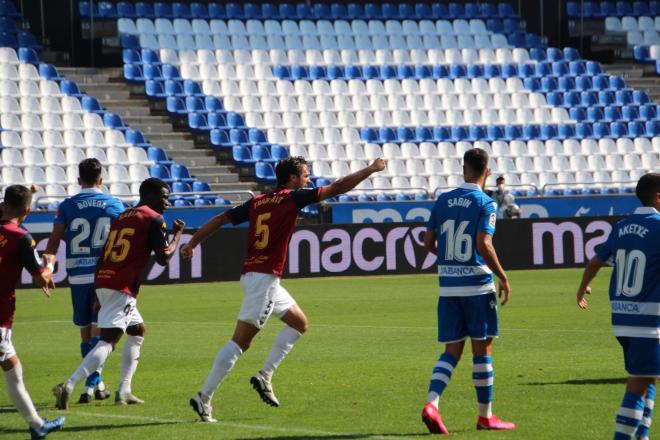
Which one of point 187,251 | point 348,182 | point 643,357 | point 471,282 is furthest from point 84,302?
point 643,357

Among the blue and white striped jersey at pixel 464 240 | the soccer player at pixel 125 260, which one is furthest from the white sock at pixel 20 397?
the blue and white striped jersey at pixel 464 240

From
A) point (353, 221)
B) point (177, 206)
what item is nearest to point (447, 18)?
point (353, 221)

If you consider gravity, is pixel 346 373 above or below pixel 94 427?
below

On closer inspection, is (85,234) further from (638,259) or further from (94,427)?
(638,259)

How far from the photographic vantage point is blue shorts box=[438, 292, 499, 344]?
29.8 feet

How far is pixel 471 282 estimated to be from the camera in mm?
9156

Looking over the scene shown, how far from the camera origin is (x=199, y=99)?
A: 34.8 m

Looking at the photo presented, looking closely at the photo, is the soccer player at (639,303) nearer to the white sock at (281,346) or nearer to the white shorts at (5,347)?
the white sock at (281,346)

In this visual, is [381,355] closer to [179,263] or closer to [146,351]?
[146,351]

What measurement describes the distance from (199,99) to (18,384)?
26.6m

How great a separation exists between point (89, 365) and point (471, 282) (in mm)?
3294

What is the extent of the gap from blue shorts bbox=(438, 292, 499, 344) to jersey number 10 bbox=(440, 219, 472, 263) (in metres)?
0.32

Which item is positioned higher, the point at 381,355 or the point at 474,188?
the point at 474,188

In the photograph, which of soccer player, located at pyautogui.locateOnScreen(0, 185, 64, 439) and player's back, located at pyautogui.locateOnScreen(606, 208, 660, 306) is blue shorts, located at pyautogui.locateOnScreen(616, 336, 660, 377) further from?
soccer player, located at pyautogui.locateOnScreen(0, 185, 64, 439)
